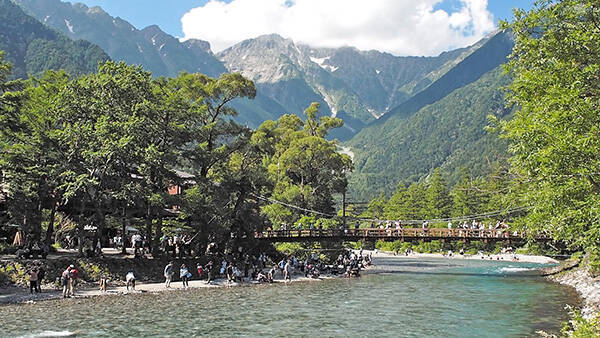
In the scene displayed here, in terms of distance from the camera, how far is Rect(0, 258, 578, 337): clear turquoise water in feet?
66.3

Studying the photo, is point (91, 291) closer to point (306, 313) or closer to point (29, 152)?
point (29, 152)

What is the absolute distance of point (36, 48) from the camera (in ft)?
578

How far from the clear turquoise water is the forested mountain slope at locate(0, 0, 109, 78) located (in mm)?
A: 147050

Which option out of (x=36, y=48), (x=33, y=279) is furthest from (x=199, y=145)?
Result: (x=36, y=48)

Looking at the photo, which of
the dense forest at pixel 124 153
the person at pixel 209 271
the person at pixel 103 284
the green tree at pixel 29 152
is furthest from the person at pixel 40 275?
the person at pixel 209 271

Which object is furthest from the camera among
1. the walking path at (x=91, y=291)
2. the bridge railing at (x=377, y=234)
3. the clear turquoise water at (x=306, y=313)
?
the bridge railing at (x=377, y=234)

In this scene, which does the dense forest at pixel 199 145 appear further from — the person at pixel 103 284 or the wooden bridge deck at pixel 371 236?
the person at pixel 103 284

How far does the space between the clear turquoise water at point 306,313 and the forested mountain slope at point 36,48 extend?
147m

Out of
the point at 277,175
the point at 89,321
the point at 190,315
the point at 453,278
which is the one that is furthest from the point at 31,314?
the point at 277,175

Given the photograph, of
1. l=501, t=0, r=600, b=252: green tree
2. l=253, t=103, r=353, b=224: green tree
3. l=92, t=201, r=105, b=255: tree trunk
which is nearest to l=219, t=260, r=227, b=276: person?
l=92, t=201, r=105, b=255: tree trunk

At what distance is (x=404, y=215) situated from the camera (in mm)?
92875

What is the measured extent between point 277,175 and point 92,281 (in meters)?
32.7

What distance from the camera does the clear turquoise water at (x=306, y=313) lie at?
2022cm

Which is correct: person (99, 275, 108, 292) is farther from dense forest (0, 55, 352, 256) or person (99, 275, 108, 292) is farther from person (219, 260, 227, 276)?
person (219, 260, 227, 276)
